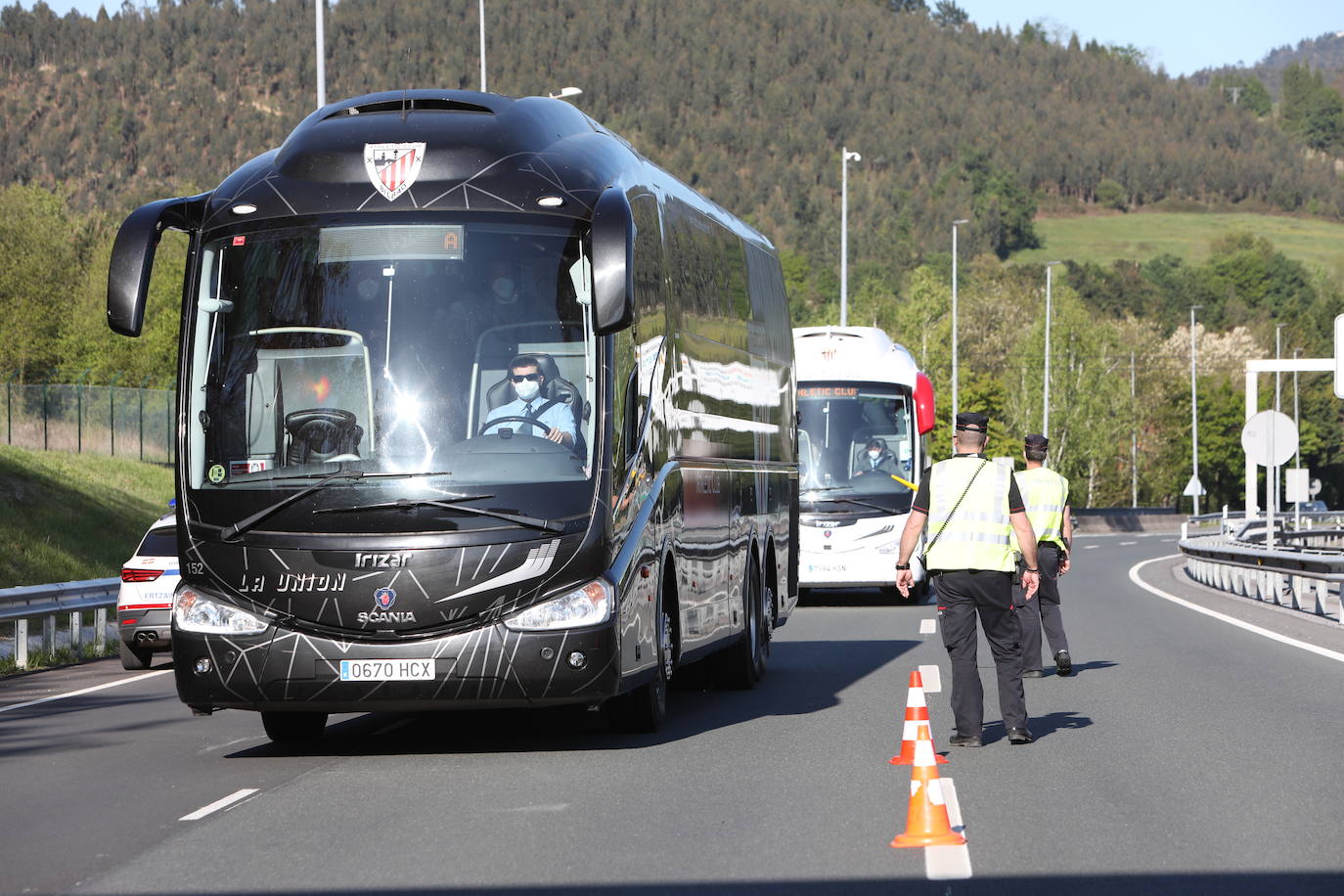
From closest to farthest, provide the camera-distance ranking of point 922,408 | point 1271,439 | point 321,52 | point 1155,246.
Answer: point 922,408 → point 321,52 → point 1271,439 → point 1155,246

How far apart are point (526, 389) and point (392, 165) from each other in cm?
146

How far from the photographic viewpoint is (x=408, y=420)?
10.5m

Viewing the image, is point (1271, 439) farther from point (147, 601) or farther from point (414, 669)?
point (414, 669)

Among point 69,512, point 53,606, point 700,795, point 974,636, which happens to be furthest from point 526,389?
point 69,512

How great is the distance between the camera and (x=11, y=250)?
168 ft

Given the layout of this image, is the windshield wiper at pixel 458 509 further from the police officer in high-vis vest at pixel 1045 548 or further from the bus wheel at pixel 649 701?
the police officer in high-vis vest at pixel 1045 548

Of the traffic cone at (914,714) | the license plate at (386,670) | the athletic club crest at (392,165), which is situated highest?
the athletic club crest at (392,165)

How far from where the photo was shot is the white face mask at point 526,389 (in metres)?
10.6

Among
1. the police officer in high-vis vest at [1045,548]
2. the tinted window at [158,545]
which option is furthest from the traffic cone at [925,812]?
the tinted window at [158,545]

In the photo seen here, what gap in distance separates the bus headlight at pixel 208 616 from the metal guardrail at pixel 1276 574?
14.4 metres

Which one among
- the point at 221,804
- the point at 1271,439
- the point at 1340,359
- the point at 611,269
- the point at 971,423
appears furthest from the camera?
the point at 1271,439

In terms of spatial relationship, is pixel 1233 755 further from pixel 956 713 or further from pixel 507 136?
pixel 507 136

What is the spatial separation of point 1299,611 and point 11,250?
3669cm

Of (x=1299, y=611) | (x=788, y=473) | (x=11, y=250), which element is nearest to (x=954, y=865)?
(x=788, y=473)
